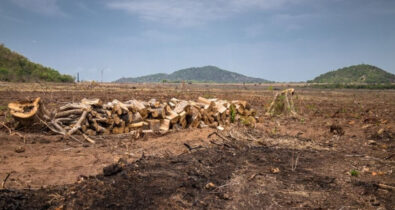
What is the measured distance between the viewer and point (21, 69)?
159 feet

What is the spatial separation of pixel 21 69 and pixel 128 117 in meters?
48.2

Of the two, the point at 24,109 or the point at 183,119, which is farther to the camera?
the point at 183,119

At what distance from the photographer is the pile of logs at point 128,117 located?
8540 mm

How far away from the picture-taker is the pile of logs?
8540mm

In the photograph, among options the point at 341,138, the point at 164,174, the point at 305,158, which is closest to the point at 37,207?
the point at 164,174

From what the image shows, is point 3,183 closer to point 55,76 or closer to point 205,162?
point 205,162

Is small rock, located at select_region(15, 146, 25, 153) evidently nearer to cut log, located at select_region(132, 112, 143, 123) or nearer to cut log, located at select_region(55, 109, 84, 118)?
cut log, located at select_region(55, 109, 84, 118)

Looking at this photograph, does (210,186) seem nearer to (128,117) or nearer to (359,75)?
(128,117)

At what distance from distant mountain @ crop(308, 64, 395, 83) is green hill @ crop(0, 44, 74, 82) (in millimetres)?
111898

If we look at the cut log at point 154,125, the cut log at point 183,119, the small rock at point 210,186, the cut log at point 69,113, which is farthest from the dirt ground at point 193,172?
the cut log at point 183,119

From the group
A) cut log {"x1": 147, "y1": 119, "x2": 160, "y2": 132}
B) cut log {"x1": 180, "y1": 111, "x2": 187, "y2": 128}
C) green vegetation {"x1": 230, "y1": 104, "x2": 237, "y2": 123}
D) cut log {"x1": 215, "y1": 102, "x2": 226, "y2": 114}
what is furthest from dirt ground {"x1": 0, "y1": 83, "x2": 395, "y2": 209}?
green vegetation {"x1": 230, "y1": 104, "x2": 237, "y2": 123}

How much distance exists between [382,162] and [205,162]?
434cm

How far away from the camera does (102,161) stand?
6266mm

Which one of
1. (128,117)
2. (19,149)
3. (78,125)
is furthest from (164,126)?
(19,149)
